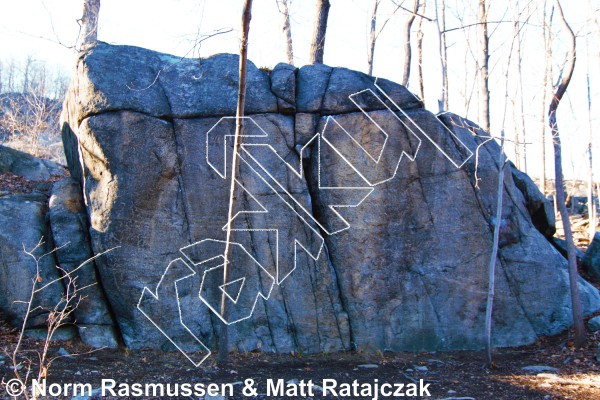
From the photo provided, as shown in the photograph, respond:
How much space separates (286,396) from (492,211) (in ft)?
14.7

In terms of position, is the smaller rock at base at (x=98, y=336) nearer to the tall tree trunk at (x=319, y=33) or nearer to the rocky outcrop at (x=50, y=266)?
the rocky outcrop at (x=50, y=266)

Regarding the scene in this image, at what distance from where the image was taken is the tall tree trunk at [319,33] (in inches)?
412

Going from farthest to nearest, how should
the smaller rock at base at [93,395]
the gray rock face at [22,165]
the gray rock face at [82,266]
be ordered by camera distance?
1. the gray rock face at [22,165]
2. the gray rock face at [82,266]
3. the smaller rock at base at [93,395]

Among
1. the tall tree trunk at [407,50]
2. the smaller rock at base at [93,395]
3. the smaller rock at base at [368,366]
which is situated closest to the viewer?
the smaller rock at base at [93,395]

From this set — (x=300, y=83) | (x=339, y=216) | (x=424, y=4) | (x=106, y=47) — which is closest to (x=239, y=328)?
(x=339, y=216)

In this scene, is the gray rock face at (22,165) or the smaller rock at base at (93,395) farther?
the gray rock face at (22,165)

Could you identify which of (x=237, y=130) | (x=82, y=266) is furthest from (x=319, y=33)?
(x=82, y=266)

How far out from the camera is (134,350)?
758 cm

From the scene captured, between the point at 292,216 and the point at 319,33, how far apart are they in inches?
167

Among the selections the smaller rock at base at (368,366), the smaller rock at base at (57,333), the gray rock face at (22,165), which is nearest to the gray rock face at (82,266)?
the smaller rock at base at (57,333)

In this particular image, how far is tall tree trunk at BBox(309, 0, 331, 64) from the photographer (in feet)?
34.4

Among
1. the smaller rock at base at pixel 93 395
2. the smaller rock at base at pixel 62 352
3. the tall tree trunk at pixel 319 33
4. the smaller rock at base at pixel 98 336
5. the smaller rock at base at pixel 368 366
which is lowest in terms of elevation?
the smaller rock at base at pixel 368 366
